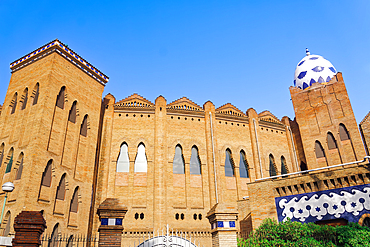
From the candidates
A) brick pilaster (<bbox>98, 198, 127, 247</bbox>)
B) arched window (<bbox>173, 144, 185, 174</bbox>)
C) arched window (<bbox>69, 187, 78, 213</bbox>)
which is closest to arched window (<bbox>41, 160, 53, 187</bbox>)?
arched window (<bbox>69, 187, 78, 213</bbox>)

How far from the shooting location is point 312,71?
72.9 feet

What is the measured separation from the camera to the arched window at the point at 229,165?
19.0 m

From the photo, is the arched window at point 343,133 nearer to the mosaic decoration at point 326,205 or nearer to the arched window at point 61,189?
the mosaic decoration at point 326,205

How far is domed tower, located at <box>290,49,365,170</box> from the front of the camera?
1882 centimetres

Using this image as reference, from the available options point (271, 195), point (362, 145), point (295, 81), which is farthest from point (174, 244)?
point (295, 81)

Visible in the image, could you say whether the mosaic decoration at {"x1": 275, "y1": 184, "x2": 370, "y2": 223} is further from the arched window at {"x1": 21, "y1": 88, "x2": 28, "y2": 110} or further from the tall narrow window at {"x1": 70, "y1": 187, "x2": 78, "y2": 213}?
the arched window at {"x1": 21, "y1": 88, "x2": 28, "y2": 110}

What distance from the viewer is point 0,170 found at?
14531 millimetres

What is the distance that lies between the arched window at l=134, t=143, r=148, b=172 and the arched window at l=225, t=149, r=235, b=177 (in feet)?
16.7

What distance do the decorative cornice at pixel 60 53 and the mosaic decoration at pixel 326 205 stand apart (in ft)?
40.9

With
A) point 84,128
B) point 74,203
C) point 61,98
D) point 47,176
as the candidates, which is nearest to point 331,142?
point 84,128

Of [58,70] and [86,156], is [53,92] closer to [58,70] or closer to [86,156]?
[58,70]

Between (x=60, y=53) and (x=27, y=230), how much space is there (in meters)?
12.2

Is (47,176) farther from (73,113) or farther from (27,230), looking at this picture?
(27,230)

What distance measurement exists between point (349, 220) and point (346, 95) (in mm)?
9974
